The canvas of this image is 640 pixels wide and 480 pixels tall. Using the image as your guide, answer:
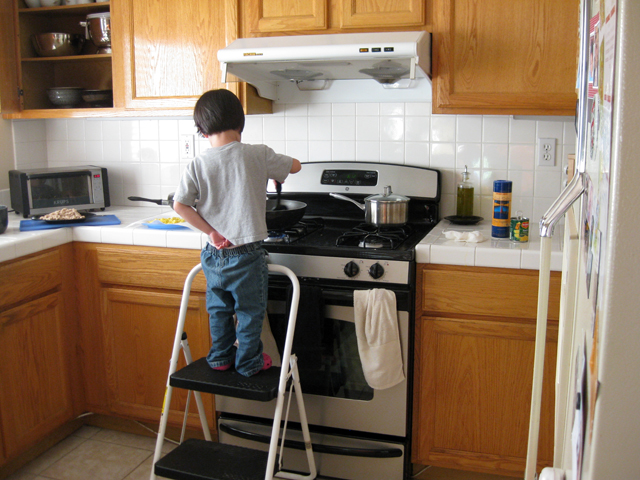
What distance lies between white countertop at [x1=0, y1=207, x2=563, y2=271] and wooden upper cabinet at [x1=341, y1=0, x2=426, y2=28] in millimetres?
745

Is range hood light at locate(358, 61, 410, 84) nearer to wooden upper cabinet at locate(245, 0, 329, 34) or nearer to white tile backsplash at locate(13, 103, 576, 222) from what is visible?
white tile backsplash at locate(13, 103, 576, 222)

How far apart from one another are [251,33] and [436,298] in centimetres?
120

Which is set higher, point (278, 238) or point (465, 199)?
point (465, 199)

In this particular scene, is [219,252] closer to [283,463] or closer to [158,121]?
[283,463]

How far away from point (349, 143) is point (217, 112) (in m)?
0.90

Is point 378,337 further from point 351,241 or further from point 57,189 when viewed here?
point 57,189

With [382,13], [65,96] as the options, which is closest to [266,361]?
[382,13]

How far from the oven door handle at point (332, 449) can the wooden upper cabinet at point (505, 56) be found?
3.91 feet

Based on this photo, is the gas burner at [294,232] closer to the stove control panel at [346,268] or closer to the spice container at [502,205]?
the stove control panel at [346,268]

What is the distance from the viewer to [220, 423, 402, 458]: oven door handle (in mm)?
2055

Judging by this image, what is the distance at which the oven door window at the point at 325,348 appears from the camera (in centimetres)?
201

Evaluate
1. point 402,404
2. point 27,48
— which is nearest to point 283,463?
point 402,404

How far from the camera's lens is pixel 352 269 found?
1.97 meters

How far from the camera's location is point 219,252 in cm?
185
